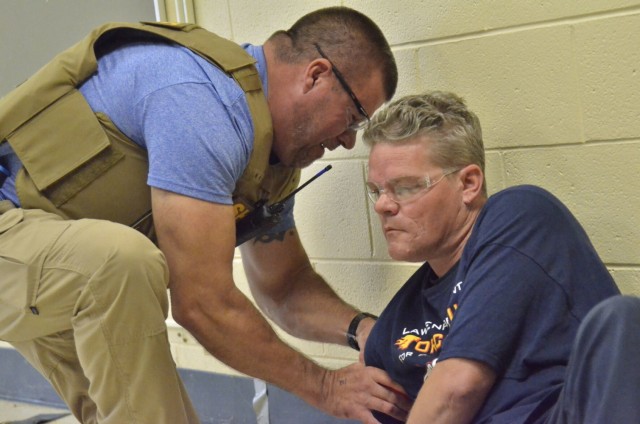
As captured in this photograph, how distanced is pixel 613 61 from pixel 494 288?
715mm

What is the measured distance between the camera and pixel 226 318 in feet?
6.15

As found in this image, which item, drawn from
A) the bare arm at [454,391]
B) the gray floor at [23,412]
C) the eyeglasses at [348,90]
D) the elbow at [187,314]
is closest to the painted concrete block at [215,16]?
the eyeglasses at [348,90]

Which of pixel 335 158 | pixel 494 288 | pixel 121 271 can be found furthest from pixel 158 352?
pixel 335 158

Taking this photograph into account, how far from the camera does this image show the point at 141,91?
188 centimetres

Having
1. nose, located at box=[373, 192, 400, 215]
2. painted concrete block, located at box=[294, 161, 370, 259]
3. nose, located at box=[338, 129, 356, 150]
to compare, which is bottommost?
painted concrete block, located at box=[294, 161, 370, 259]

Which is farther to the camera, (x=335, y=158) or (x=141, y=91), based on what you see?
(x=335, y=158)

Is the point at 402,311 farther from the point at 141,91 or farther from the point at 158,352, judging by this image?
the point at 141,91

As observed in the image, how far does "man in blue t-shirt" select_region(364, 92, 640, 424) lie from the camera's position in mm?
1272

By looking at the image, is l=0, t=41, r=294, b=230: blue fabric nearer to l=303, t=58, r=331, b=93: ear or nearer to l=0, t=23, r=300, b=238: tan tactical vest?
l=0, t=23, r=300, b=238: tan tactical vest

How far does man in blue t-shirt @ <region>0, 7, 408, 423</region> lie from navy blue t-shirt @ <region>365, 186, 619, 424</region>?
14.6 inches

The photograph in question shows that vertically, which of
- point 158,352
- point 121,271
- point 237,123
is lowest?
point 158,352

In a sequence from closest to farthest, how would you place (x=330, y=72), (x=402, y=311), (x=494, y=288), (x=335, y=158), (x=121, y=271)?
(x=494, y=288) < (x=121, y=271) < (x=402, y=311) < (x=330, y=72) < (x=335, y=158)

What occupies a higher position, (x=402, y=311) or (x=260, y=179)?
(x=260, y=179)

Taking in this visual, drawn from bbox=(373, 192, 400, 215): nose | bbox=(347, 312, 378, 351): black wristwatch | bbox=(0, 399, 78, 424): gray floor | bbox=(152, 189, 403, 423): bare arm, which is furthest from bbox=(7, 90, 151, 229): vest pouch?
bbox=(0, 399, 78, 424): gray floor
